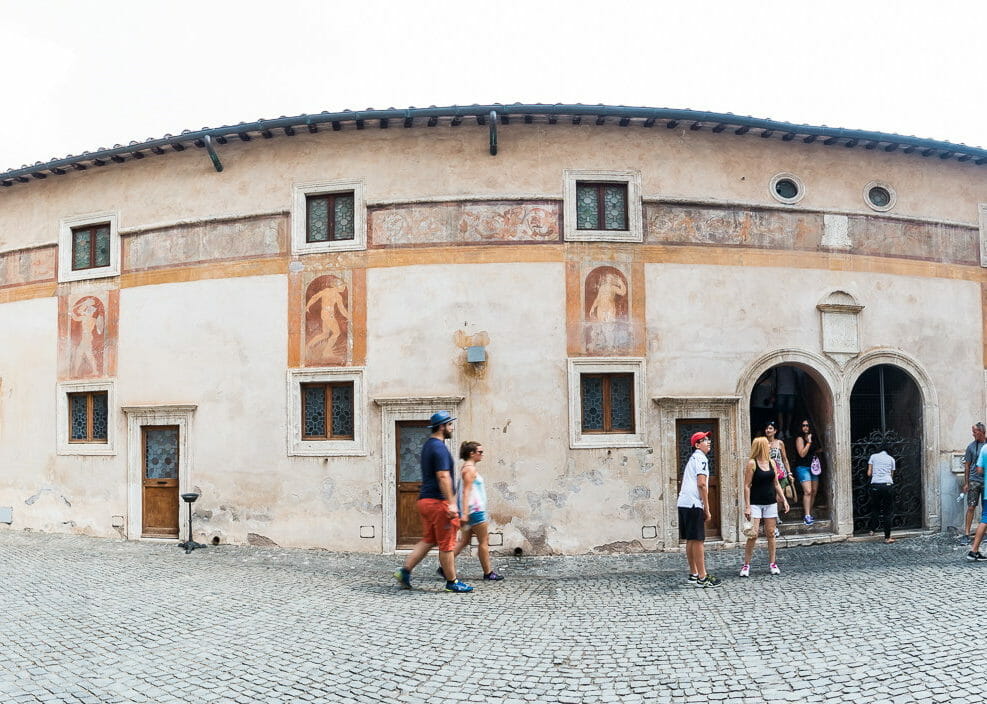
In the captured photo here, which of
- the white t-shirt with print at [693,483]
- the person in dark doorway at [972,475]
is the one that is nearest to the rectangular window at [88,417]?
the white t-shirt with print at [693,483]

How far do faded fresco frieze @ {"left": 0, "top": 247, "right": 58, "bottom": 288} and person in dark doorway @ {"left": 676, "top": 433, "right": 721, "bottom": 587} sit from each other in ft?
37.2

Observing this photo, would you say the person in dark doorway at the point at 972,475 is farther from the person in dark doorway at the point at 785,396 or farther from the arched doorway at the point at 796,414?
the person in dark doorway at the point at 785,396

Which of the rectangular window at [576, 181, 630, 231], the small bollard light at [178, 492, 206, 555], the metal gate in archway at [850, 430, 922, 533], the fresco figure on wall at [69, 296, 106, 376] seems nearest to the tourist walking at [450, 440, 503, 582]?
the rectangular window at [576, 181, 630, 231]

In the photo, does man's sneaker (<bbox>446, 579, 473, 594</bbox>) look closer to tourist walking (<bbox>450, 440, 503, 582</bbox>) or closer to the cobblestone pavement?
the cobblestone pavement

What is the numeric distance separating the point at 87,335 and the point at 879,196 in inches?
527

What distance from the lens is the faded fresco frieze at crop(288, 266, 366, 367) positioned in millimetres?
10906

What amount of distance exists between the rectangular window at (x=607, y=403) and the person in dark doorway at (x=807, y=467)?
308 centimetres

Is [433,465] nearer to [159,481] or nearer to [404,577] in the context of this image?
[404,577]

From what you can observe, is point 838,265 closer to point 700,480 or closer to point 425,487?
point 700,480

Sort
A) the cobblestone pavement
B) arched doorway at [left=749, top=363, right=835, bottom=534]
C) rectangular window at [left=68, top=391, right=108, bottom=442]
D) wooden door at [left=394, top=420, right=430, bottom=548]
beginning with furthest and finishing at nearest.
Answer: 1. rectangular window at [left=68, top=391, right=108, bottom=442]
2. arched doorway at [left=749, top=363, right=835, bottom=534]
3. wooden door at [left=394, top=420, right=430, bottom=548]
4. the cobblestone pavement

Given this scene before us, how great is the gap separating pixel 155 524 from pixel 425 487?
6199mm

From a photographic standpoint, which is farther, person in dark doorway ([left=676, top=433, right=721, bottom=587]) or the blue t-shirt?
person in dark doorway ([left=676, top=433, right=721, bottom=587])

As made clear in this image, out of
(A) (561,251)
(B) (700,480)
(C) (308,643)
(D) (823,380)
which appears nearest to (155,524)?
(C) (308,643)

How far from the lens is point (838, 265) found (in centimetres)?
1150
